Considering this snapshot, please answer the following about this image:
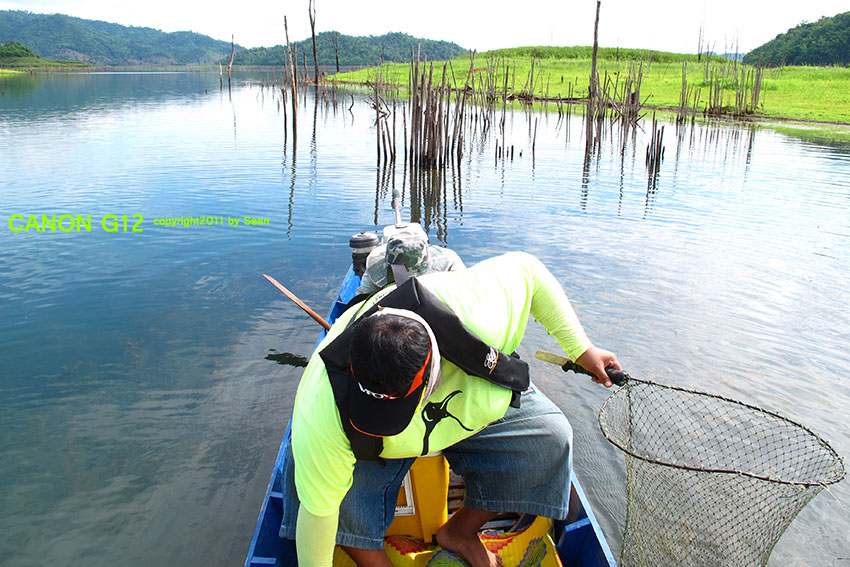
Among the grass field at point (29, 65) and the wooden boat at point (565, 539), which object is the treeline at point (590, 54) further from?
the grass field at point (29, 65)

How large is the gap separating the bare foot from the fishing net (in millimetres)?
842

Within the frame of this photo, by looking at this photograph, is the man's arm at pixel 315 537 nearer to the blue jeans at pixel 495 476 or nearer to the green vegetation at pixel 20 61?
the blue jeans at pixel 495 476

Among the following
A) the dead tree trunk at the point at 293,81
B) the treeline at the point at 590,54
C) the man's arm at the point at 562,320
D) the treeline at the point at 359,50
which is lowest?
the man's arm at the point at 562,320

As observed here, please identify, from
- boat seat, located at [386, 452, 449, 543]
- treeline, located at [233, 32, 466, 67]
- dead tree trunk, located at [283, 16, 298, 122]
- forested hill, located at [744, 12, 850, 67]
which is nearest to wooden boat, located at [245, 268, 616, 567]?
boat seat, located at [386, 452, 449, 543]

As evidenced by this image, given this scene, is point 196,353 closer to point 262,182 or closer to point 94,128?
point 262,182

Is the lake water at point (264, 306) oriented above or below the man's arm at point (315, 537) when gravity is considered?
below

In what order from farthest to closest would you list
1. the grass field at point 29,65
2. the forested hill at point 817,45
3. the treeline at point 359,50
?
1. the treeline at point 359,50
2. the grass field at point 29,65
3. the forested hill at point 817,45

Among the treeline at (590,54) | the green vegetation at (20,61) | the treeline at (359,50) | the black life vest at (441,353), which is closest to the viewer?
the black life vest at (441,353)

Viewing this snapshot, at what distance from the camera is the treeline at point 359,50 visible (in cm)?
11531

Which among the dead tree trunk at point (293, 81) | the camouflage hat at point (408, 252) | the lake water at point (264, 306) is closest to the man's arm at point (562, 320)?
the camouflage hat at point (408, 252)

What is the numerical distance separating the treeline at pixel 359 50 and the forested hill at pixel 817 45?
56.9 m

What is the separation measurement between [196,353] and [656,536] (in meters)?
5.06

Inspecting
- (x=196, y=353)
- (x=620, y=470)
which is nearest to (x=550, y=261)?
(x=620, y=470)

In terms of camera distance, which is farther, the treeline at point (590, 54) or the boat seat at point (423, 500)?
the treeline at point (590, 54)
